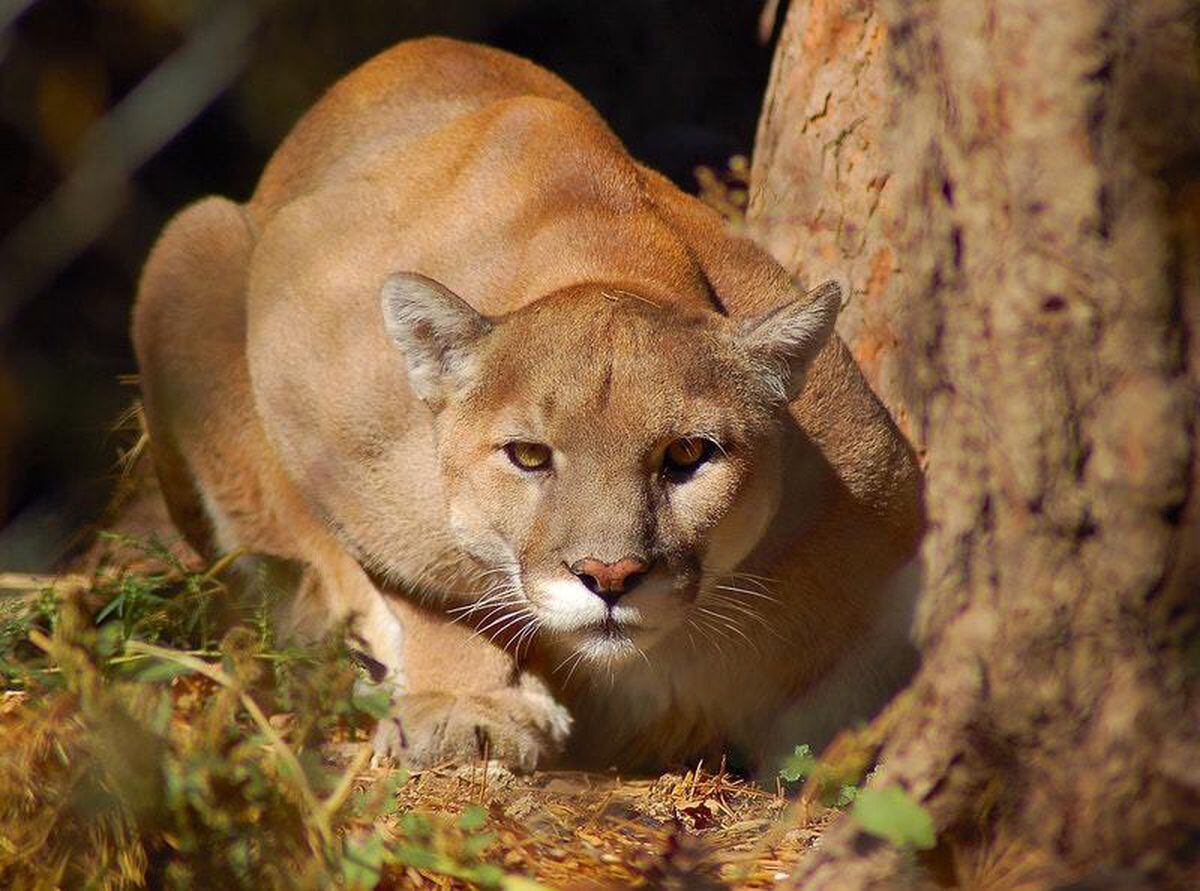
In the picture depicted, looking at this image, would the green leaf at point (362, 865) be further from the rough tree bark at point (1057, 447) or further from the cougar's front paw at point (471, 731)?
the cougar's front paw at point (471, 731)

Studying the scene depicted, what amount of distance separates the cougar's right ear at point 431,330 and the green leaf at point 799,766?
922 millimetres

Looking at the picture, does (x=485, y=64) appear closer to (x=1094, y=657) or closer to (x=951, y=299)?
(x=951, y=299)

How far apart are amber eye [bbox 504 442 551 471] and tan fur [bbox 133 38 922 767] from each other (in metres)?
0.03

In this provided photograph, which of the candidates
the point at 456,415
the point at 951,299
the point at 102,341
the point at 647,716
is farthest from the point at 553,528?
the point at 102,341

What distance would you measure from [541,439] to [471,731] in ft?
2.14

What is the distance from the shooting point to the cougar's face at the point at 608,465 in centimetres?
269

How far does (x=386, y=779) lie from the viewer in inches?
106

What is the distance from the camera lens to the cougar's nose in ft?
8.65

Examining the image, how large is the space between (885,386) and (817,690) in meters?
0.82

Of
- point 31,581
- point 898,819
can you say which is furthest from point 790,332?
point 31,581

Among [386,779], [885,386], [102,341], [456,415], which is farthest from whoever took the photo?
[102,341]

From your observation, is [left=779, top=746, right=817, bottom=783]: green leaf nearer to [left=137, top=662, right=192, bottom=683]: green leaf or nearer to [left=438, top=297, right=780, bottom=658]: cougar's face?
[left=438, top=297, right=780, bottom=658]: cougar's face

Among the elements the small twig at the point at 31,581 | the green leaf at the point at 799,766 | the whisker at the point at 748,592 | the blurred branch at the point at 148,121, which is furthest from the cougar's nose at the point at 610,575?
the small twig at the point at 31,581

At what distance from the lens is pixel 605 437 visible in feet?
8.99
